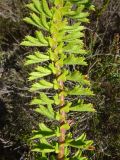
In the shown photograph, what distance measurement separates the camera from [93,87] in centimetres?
346

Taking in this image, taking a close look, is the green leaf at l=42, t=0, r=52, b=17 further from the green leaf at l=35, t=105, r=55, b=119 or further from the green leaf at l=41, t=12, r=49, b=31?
the green leaf at l=35, t=105, r=55, b=119

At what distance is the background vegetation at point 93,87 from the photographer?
348 cm

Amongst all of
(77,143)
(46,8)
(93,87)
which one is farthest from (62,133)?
(93,87)

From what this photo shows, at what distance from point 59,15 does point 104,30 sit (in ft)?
10.00

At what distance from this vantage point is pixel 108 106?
140 inches

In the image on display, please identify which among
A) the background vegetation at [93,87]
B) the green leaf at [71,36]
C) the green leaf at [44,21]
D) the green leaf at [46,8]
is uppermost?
the green leaf at [46,8]

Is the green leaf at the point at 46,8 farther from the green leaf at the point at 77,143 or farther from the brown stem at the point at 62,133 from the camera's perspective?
the green leaf at the point at 77,143

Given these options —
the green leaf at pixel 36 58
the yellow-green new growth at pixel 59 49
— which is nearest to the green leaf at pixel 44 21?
the yellow-green new growth at pixel 59 49

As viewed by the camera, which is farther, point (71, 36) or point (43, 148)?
point (43, 148)

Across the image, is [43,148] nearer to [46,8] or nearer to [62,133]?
[62,133]

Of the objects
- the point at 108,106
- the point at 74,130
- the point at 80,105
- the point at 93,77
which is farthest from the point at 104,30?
the point at 80,105

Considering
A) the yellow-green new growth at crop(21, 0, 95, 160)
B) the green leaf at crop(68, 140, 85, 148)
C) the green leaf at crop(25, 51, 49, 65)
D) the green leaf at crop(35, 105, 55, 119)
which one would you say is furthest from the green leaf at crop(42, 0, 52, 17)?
the green leaf at crop(68, 140, 85, 148)

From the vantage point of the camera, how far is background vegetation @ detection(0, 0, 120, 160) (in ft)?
11.4

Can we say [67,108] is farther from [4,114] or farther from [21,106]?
[4,114]
